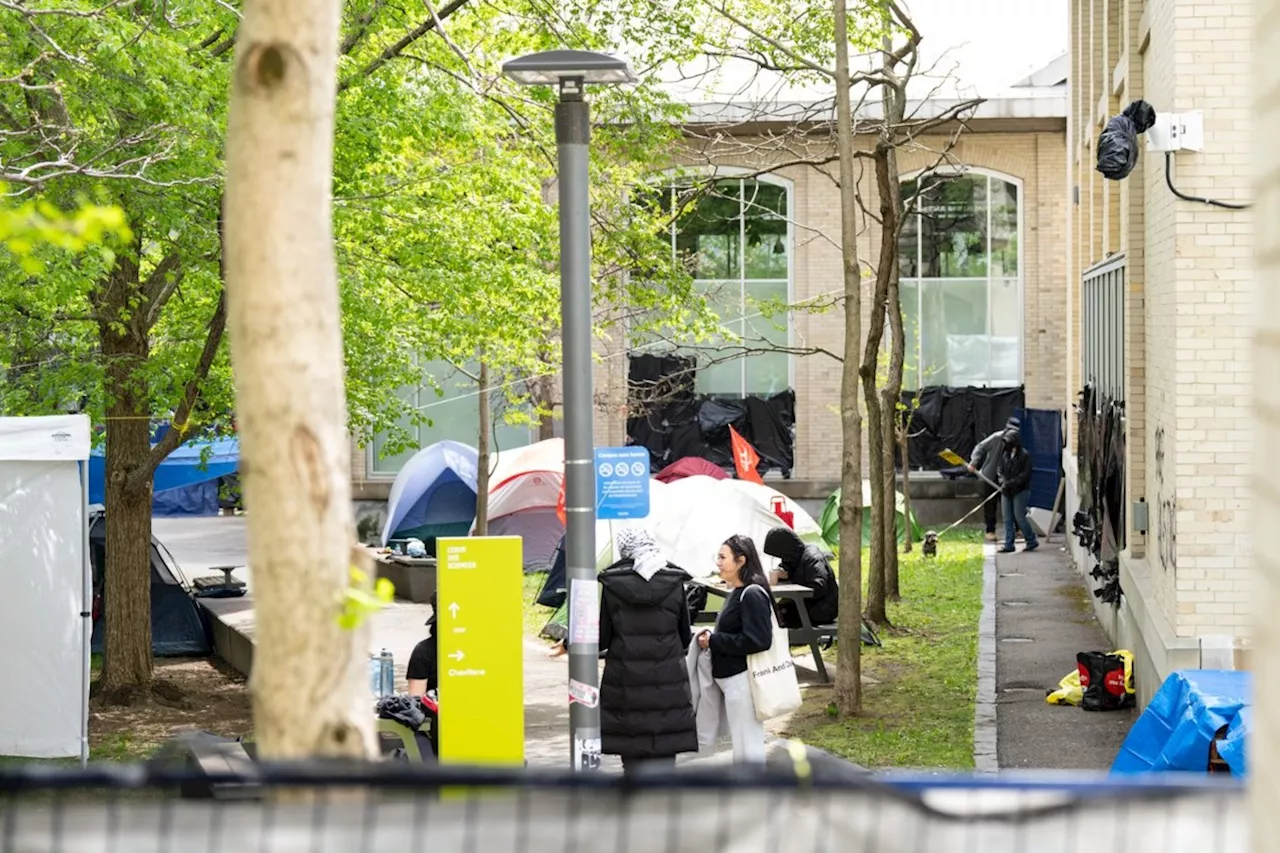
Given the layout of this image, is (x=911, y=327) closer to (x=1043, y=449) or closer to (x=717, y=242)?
(x=1043, y=449)

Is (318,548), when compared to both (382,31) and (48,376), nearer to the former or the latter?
(382,31)

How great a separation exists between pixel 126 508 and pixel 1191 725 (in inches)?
396

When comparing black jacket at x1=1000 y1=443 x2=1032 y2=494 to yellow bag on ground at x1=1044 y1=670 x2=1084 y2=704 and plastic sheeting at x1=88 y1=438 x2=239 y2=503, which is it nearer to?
plastic sheeting at x1=88 y1=438 x2=239 y2=503

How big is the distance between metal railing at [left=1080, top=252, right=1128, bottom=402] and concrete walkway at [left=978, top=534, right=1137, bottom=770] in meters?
2.54

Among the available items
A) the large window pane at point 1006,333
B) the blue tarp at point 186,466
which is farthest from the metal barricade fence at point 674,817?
the large window pane at point 1006,333

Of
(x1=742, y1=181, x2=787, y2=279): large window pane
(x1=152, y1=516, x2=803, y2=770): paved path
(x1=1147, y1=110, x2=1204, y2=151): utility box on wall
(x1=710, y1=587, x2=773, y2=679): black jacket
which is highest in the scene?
(x1=742, y1=181, x2=787, y2=279): large window pane

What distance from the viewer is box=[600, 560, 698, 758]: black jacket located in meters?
9.78

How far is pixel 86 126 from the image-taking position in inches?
479

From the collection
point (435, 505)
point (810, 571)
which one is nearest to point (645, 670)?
point (810, 571)

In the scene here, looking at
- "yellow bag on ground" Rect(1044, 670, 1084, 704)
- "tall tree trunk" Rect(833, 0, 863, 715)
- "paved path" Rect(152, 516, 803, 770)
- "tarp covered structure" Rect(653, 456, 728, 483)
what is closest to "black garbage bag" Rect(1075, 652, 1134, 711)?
"yellow bag on ground" Rect(1044, 670, 1084, 704)

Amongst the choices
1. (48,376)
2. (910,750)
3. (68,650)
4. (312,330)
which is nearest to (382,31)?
(48,376)

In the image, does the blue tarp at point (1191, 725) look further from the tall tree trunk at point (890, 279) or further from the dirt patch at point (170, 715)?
the tall tree trunk at point (890, 279)

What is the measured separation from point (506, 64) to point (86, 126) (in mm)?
5027

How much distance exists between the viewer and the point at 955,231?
32719 millimetres
